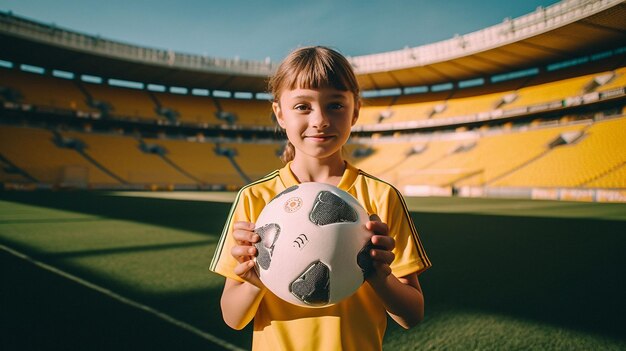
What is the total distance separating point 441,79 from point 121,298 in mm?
36923

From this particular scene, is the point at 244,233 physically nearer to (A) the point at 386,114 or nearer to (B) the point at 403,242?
(B) the point at 403,242

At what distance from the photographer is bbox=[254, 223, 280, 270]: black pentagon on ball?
45.9 inches

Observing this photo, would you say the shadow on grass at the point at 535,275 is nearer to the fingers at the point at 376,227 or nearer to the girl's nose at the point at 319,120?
the fingers at the point at 376,227

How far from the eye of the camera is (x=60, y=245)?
5645 mm

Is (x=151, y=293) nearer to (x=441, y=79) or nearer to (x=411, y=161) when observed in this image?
(x=411, y=161)

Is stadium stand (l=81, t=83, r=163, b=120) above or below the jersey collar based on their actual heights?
above

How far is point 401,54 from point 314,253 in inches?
1394

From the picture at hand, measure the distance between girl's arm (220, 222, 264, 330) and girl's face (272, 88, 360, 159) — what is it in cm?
38

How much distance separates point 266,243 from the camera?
1.17 meters

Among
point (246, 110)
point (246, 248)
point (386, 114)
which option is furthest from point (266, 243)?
point (246, 110)

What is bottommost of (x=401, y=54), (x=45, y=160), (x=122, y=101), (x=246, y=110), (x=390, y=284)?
(x=45, y=160)

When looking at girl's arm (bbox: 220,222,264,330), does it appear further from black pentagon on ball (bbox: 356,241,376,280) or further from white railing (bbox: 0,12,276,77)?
white railing (bbox: 0,12,276,77)

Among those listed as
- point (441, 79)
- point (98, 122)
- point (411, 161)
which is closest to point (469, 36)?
point (441, 79)

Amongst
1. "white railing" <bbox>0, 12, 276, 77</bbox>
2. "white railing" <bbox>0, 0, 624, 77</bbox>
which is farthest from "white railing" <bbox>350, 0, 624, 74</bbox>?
"white railing" <bbox>0, 12, 276, 77</bbox>
